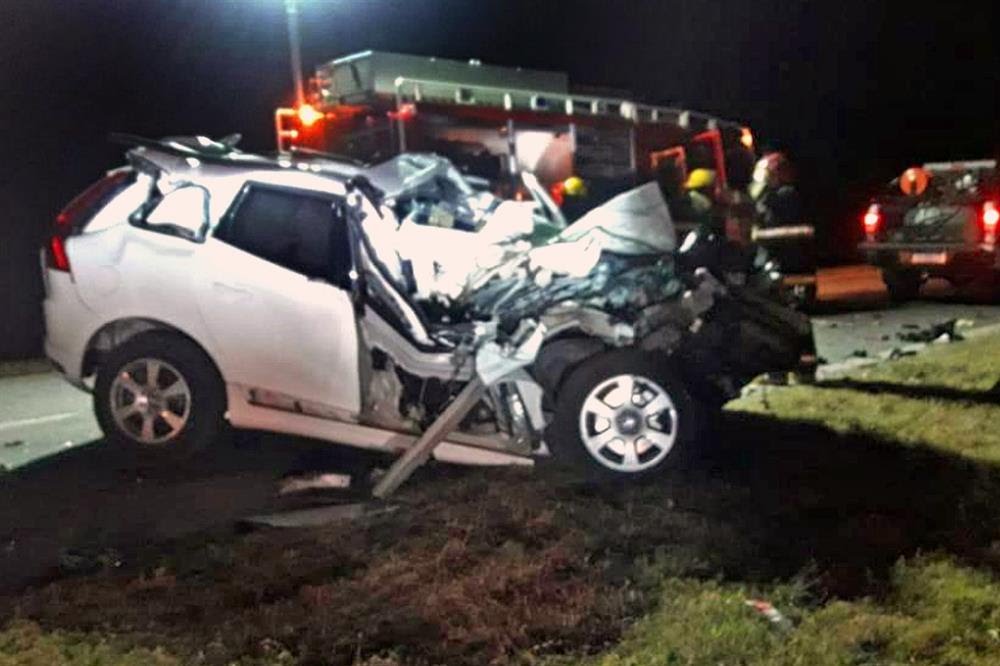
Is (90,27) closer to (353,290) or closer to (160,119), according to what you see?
(160,119)

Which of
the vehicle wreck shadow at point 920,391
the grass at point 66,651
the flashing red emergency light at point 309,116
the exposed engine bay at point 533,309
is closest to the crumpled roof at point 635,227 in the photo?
the exposed engine bay at point 533,309

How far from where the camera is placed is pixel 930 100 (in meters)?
33.9

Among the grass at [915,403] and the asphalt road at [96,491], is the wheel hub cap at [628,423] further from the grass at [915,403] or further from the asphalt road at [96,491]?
the asphalt road at [96,491]

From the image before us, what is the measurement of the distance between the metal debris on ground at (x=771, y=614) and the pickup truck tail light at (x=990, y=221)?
11289 millimetres

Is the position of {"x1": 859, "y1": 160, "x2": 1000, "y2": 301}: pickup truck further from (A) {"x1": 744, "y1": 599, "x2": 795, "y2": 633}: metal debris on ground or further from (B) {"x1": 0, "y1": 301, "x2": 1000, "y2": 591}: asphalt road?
(A) {"x1": 744, "y1": 599, "x2": 795, "y2": 633}: metal debris on ground

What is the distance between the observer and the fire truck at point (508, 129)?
1431 cm

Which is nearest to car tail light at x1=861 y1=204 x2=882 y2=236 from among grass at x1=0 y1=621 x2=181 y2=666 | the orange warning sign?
the orange warning sign

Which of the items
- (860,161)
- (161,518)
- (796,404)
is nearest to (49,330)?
(161,518)

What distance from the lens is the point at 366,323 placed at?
672 cm

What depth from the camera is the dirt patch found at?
14.5 ft

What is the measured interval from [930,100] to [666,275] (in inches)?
1166

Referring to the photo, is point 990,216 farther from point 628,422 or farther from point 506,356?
point 506,356

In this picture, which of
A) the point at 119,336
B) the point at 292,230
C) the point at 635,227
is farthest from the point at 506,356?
the point at 119,336

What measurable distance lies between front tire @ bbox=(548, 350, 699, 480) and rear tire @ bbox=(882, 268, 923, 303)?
33.1ft
